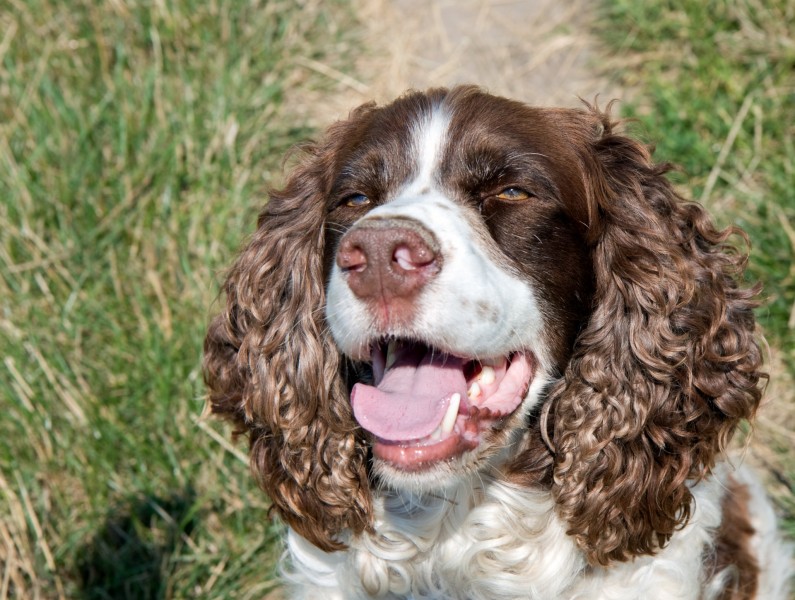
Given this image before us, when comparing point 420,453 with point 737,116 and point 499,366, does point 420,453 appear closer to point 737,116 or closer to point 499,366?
point 499,366

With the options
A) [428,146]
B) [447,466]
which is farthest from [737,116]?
[447,466]

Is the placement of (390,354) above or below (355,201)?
below

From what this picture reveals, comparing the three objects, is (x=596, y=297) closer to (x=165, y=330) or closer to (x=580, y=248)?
(x=580, y=248)

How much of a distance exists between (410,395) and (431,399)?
0.22 feet

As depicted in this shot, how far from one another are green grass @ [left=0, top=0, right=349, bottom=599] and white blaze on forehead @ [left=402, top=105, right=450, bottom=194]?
2053 mm

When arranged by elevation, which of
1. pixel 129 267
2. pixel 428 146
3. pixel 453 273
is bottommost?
pixel 129 267

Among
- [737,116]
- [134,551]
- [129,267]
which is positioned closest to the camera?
[134,551]

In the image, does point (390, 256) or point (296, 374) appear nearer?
point (390, 256)

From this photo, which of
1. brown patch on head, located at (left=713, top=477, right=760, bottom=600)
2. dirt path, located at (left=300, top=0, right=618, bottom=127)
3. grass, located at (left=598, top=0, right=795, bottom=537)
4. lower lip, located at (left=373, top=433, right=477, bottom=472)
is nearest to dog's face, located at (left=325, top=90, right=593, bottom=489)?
lower lip, located at (left=373, top=433, right=477, bottom=472)

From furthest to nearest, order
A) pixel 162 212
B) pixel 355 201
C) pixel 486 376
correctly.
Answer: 1. pixel 162 212
2. pixel 355 201
3. pixel 486 376

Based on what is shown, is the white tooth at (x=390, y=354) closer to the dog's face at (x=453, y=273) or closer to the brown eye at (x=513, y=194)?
the dog's face at (x=453, y=273)

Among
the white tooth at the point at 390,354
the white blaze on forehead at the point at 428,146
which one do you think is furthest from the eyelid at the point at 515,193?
the white tooth at the point at 390,354

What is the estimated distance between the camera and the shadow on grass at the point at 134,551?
15.0 feet

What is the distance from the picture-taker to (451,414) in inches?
116
